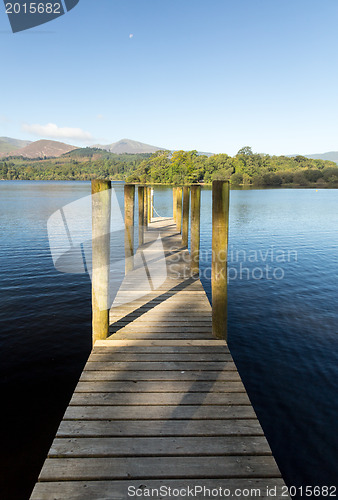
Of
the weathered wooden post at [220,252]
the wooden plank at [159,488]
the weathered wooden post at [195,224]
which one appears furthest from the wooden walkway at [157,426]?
the weathered wooden post at [195,224]

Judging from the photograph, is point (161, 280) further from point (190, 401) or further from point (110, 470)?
point (110, 470)

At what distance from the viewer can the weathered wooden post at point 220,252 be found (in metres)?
5.35

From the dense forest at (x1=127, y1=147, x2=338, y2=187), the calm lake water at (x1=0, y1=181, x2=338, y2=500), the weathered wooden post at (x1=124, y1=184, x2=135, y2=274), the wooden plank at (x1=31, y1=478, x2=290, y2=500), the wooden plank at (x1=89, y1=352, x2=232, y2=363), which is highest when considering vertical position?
the dense forest at (x1=127, y1=147, x2=338, y2=187)

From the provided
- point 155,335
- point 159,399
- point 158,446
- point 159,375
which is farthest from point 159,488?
point 155,335

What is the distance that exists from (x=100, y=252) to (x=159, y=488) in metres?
3.27

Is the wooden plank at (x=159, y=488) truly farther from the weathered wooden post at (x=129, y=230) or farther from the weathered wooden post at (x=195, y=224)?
the weathered wooden post at (x=129, y=230)

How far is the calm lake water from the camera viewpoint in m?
4.64

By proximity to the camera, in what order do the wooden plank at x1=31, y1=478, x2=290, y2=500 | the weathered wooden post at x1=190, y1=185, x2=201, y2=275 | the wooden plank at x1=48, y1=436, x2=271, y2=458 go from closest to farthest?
the wooden plank at x1=31, y1=478, x2=290, y2=500
the wooden plank at x1=48, y1=436, x2=271, y2=458
the weathered wooden post at x1=190, y1=185, x2=201, y2=275

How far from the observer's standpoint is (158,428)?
3365 mm

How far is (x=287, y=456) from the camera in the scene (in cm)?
461

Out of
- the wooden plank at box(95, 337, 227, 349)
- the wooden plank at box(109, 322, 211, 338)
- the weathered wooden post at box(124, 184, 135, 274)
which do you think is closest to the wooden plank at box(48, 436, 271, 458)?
the wooden plank at box(95, 337, 227, 349)

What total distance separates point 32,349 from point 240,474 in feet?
19.4

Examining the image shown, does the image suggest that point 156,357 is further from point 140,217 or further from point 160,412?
point 140,217

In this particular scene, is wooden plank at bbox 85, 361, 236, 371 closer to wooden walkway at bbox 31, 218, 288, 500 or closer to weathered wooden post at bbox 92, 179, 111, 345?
wooden walkway at bbox 31, 218, 288, 500
